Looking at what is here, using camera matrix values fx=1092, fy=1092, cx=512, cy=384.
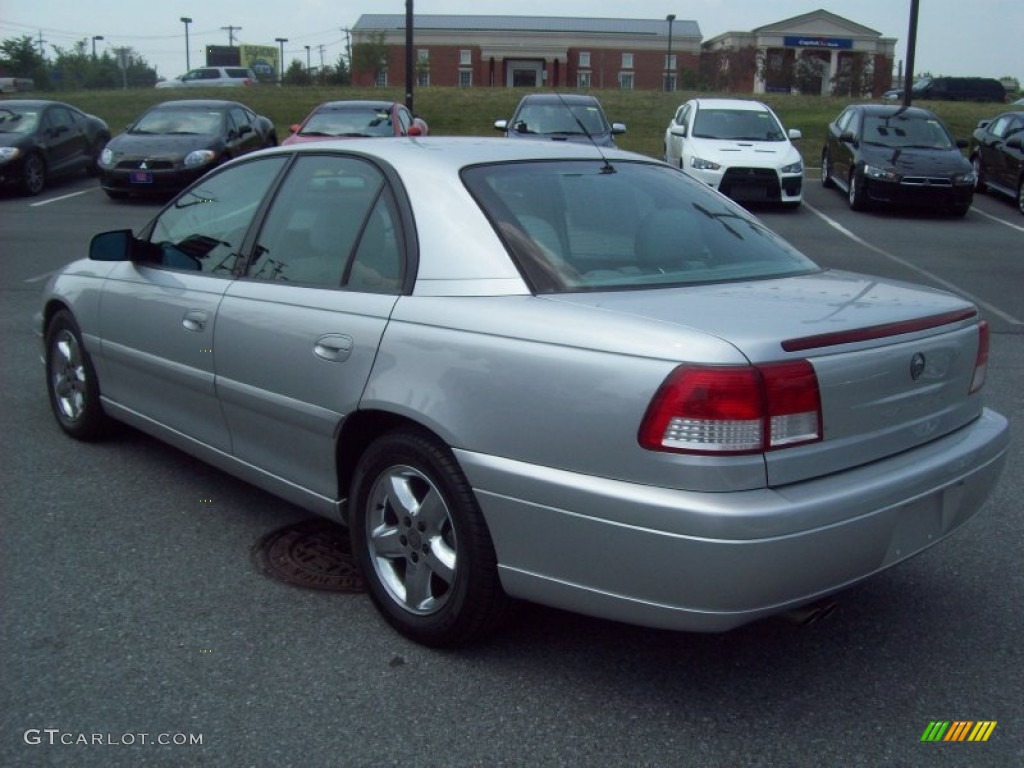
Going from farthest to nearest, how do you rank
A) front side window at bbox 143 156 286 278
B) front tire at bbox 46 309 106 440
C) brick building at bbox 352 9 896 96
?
brick building at bbox 352 9 896 96 → front tire at bbox 46 309 106 440 → front side window at bbox 143 156 286 278

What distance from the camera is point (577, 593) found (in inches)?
117

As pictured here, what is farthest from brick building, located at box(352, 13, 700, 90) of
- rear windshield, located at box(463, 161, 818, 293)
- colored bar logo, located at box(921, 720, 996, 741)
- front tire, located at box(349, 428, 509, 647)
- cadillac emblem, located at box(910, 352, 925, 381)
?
colored bar logo, located at box(921, 720, 996, 741)

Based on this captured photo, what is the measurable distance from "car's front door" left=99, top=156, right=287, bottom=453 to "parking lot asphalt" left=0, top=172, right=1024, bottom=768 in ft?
1.58

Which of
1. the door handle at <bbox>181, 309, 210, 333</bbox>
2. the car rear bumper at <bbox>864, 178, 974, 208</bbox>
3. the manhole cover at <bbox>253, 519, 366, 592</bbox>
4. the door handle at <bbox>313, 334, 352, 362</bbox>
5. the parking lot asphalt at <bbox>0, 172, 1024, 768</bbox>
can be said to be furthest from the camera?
the car rear bumper at <bbox>864, 178, 974, 208</bbox>

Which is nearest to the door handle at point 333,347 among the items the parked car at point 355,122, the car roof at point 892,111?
the parked car at point 355,122

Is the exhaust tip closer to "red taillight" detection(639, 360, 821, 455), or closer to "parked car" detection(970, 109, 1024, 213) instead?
"red taillight" detection(639, 360, 821, 455)

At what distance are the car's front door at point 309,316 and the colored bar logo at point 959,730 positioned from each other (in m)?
1.94

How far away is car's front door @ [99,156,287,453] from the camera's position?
432 cm

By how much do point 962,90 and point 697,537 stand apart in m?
54.6

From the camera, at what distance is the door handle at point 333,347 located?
3.56 meters

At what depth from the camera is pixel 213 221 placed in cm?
461

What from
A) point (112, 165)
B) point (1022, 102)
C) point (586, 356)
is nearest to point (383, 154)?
point (586, 356)

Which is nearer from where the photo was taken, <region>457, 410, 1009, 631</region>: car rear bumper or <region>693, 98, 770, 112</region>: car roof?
<region>457, 410, 1009, 631</region>: car rear bumper

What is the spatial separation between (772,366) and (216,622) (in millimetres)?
2018
